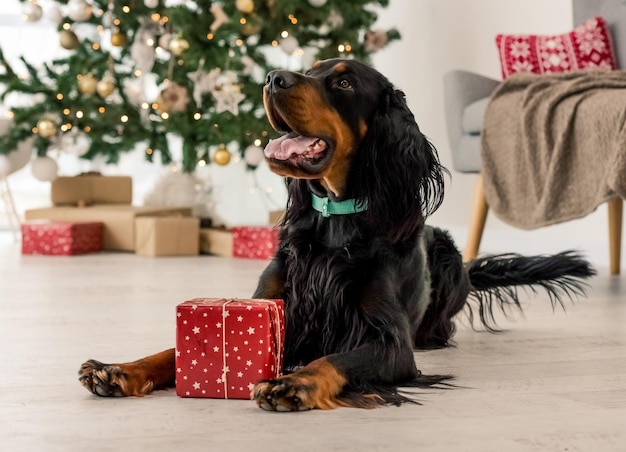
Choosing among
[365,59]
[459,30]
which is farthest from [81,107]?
[459,30]

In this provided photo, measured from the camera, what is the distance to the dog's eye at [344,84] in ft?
6.40

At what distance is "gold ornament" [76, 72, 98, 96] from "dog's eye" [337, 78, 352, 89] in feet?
10.1

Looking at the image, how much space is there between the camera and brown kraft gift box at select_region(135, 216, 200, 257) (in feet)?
15.5

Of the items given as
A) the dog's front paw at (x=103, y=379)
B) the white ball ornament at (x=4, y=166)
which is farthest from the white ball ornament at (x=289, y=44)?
the dog's front paw at (x=103, y=379)

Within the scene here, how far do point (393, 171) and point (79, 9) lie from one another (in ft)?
10.8

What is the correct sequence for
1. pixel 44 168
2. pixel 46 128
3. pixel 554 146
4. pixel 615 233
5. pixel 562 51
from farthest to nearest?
pixel 44 168, pixel 46 128, pixel 562 51, pixel 615 233, pixel 554 146

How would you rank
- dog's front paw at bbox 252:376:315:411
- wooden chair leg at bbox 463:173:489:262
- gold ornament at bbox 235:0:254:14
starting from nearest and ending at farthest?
1. dog's front paw at bbox 252:376:315:411
2. wooden chair leg at bbox 463:173:489:262
3. gold ornament at bbox 235:0:254:14

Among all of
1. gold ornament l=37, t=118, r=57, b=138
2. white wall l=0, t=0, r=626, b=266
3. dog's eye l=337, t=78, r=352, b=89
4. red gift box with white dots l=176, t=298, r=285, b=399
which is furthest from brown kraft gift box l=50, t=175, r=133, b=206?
red gift box with white dots l=176, t=298, r=285, b=399

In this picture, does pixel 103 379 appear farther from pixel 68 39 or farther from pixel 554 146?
pixel 68 39

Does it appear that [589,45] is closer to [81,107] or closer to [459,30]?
[459,30]

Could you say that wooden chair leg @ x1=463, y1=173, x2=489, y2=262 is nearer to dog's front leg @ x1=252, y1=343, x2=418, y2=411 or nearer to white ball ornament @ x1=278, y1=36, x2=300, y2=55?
white ball ornament @ x1=278, y1=36, x2=300, y2=55

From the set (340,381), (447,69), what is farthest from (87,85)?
(340,381)

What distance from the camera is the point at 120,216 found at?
488cm

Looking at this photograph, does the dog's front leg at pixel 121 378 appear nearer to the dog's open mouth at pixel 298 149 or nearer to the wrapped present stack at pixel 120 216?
the dog's open mouth at pixel 298 149
